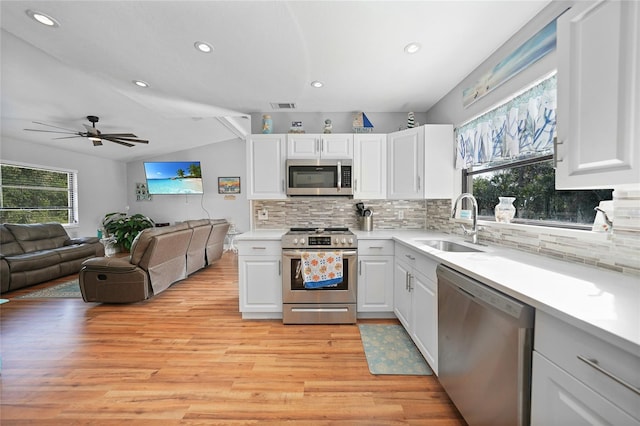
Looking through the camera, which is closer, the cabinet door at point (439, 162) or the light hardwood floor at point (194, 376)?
the light hardwood floor at point (194, 376)

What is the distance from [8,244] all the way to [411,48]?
20.9ft

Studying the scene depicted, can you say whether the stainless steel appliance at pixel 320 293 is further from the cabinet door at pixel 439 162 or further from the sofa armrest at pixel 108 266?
the sofa armrest at pixel 108 266

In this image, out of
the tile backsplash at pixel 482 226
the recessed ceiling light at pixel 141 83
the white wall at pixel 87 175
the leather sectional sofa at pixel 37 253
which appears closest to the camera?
the tile backsplash at pixel 482 226

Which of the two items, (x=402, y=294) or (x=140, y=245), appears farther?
(x=140, y=245)

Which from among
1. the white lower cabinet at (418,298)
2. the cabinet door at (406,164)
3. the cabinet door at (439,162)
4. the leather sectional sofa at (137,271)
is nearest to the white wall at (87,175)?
the leather sectional sofa at (137,271)

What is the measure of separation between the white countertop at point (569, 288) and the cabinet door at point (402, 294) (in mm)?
667

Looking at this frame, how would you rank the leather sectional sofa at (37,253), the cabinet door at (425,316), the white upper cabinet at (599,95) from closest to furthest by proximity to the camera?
1. the white upper cabinet at (599,95)
2. the cabinet door at (425,316)
3. the leather sectional sofa at (37,253)

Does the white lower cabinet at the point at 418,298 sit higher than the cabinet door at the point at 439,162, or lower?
lower

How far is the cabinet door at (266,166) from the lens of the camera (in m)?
2.82

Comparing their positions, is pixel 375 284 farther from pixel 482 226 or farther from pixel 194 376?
pixel 194 376

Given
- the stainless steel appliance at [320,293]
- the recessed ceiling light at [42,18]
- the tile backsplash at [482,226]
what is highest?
the recessed ceiling light at [42,18]

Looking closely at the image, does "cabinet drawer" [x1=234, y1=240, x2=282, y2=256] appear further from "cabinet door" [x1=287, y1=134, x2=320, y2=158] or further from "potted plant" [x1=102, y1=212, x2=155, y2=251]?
"potted plant" [x1=102, y1=212, x2=155, y2=251]

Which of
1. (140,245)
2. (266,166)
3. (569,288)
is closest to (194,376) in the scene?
(140,245)

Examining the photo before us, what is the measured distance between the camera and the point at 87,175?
5973 millimetres
